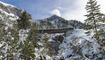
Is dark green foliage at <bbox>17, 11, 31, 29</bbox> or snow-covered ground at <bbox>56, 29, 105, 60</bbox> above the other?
dark green foliage at <bbox>17, 11, 31, 29</bbox>

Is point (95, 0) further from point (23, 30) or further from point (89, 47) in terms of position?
point (23, 30)

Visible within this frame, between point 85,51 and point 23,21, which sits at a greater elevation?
point 23,21

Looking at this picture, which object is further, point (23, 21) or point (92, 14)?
point (23, 21)

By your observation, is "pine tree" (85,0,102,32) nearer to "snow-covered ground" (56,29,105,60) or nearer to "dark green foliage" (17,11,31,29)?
"snow-covered ground" (56,29,105,60)

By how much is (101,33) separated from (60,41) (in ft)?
101

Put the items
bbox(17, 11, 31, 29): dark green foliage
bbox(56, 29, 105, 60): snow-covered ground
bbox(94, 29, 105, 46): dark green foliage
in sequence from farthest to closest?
bbox(17, 11, 31, 29): dark green foliage → bbox(56, 29, 105, 60): snow-covered ground → bbox(94, 29, 105, 46): dark green foliage

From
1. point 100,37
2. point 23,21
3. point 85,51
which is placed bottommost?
point 85,51

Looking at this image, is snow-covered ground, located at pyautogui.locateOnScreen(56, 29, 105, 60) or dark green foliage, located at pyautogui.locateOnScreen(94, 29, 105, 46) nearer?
dark green foliage, located at pyautogui.locateOnScreen(94, 29, 105, 46)

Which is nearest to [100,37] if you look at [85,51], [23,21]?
[85,51]

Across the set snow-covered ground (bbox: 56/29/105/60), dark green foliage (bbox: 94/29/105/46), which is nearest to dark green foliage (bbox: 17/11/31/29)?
snow-covered ground (bbox: 56/29/105/60)

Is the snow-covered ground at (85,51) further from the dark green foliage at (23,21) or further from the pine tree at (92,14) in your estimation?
the dark green foliage at (23,21)

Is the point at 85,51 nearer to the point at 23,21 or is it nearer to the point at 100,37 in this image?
the point at 100,37

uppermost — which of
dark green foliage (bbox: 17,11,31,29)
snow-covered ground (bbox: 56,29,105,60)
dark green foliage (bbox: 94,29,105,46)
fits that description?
dark green foliage (bbox: 17,11,31,29)

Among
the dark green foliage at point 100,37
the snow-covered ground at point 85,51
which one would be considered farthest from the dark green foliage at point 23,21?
the dark green foliage at point 100,37
